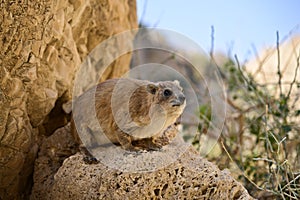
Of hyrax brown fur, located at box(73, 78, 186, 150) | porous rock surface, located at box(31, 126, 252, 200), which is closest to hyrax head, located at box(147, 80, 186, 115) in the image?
hyrax brown fur, located at box(73, 78, 186, 150)

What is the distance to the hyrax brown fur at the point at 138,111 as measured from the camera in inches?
137

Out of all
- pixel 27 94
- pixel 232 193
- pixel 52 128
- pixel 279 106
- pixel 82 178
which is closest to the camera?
pixel 232 193

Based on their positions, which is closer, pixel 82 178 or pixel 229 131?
pixel 82 178

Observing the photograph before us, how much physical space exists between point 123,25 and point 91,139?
6.38 feet

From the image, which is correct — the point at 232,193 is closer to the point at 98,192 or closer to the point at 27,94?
the point at 98,192

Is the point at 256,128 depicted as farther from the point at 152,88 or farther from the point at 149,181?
the point at 149,181

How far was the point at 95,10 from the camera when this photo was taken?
4.62 metres

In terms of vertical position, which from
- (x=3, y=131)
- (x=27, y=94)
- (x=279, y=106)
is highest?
(x=279, y=106)

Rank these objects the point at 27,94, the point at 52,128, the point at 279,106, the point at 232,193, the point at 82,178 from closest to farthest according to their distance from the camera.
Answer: the point at 232,193, the point at 82,178, the point at 27,94, the point at 52,128, the point at 279,106

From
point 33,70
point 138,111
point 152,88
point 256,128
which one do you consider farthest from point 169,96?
point 256,128

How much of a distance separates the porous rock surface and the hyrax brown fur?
19 cm

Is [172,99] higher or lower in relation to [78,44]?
lower

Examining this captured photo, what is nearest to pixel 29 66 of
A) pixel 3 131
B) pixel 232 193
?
pixel 3 131

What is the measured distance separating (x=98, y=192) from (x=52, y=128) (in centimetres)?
134
